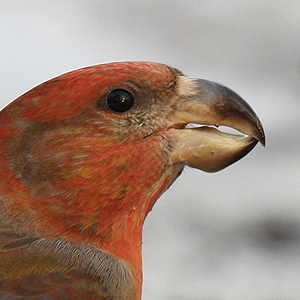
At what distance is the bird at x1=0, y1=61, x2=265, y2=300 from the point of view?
2254mm

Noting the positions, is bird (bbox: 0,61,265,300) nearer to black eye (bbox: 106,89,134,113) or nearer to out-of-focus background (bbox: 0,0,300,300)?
black eye (bbox: 106,89,134,113)

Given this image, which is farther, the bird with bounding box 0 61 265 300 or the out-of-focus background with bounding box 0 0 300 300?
the out-of-focus background with bounding box 0 0 300 300

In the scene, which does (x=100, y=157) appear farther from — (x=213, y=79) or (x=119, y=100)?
(x=213, y=79)

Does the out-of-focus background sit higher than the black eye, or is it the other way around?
the out-of-focus background

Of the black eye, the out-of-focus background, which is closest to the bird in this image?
the black eye

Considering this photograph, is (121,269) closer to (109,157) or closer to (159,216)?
(109,157)

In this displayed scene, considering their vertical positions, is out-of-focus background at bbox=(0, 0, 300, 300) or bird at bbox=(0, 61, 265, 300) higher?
out-of-focus background at bbox=(0, 0, 300, 300)

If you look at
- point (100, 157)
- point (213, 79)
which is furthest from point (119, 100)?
point (213, 79)

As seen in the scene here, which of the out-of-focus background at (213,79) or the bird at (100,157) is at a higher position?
the out-of-focus background at (213,79)

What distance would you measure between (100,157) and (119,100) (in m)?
0.18

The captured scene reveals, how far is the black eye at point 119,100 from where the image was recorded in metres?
2.31

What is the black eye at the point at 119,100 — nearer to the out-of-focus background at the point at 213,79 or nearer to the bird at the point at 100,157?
the bird at the point at 100,157

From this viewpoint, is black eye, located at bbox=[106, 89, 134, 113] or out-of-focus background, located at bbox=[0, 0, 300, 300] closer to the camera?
black eye, located at bbox=[106, 89, 134, 113]

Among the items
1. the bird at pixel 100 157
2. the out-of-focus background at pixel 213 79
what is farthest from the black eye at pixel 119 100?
the out-of-focus background at pixel 213 79
